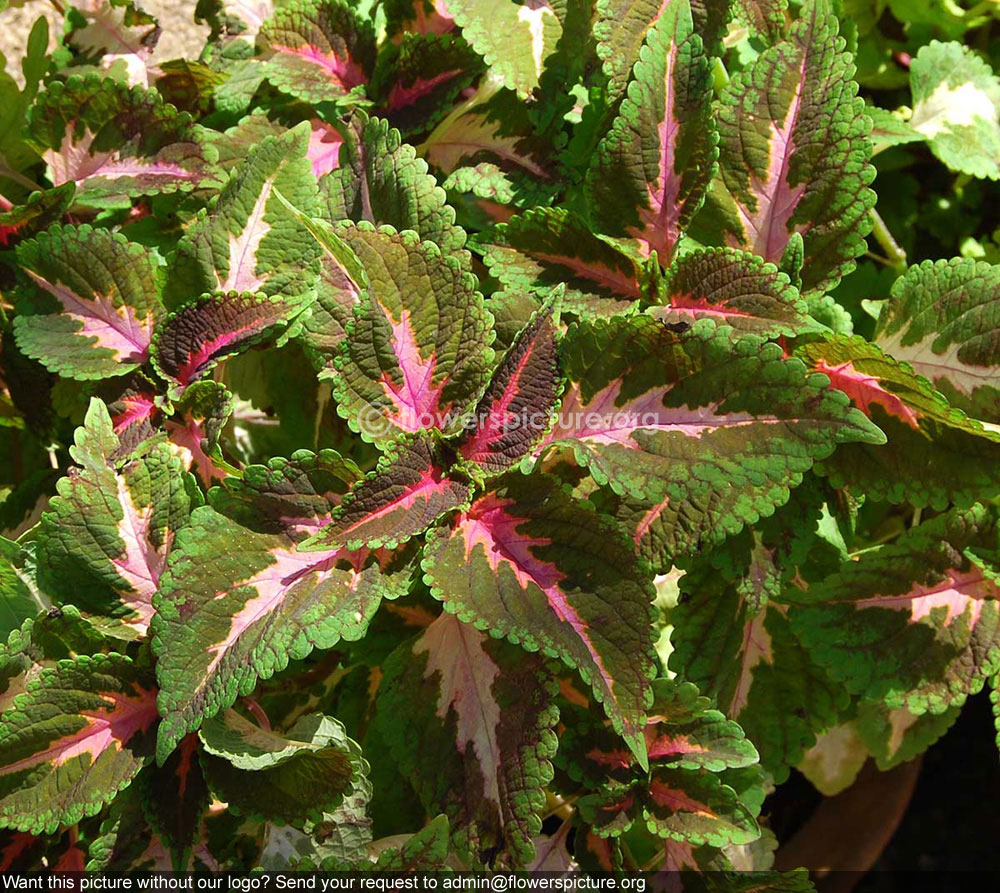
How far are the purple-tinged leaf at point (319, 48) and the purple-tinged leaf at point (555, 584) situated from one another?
51 centimetres

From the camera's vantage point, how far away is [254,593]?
776 mm

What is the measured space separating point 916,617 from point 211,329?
2.33 ft

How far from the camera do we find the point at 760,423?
0.76m

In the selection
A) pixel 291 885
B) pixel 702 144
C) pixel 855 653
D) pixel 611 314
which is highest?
pixel 702 144

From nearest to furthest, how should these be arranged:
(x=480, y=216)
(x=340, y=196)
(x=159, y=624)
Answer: (x=159, y=624), (x=340, y=196), (x=480, y=216)

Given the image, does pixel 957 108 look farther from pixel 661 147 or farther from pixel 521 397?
pixel 521 397

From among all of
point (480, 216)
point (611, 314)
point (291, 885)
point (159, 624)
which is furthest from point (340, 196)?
point (291, 885)

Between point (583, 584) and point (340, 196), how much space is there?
0.44 metres

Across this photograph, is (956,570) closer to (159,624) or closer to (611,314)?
(611,314)

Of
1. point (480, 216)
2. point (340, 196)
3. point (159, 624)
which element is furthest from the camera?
point (480, 216)

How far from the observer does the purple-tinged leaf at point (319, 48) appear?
3.55 feet

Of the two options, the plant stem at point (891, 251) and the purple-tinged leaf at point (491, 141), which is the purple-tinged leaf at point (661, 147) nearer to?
the purple-tinged leaf at point (491, 141)

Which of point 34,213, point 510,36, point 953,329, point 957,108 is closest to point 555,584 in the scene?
point 953,329

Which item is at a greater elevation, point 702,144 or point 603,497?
point 702,144
